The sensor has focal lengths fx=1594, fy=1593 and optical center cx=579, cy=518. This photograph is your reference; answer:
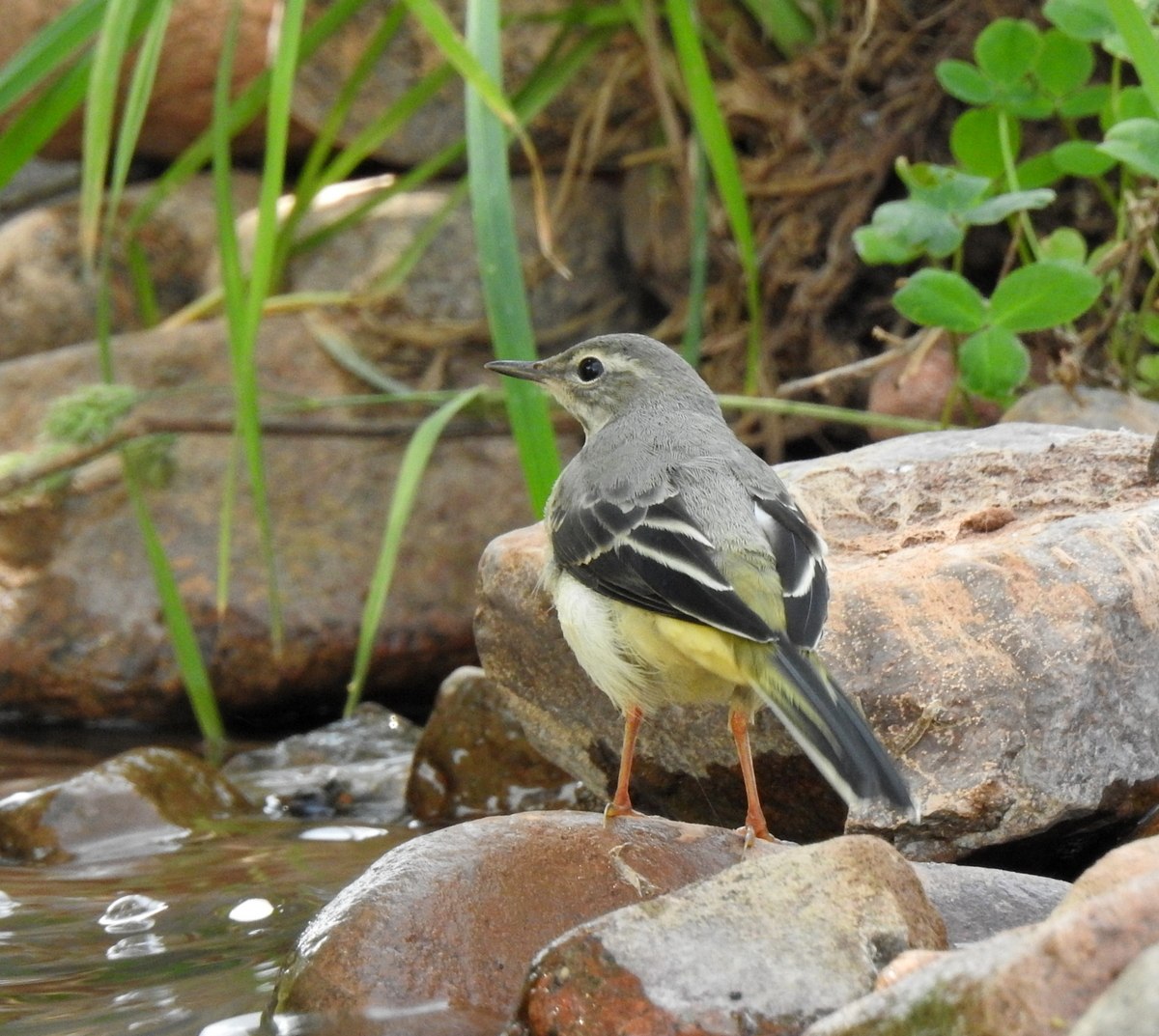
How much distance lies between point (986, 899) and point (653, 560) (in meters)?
1.10

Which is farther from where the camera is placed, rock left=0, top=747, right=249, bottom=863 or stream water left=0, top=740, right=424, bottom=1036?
rock left=0, top=747, right=249, bottom=863

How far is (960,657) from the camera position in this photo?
4098mm

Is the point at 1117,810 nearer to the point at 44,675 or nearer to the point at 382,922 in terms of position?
the point at 382,922

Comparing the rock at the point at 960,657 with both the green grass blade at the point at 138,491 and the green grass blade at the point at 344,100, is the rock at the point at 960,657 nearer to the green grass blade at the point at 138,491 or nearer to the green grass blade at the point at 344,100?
the green grass blade at the point at 138,491

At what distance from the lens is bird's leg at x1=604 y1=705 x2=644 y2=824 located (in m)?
4.06

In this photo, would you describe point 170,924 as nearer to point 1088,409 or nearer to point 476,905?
point 476,905

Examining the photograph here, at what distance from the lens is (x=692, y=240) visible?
24.6 feet

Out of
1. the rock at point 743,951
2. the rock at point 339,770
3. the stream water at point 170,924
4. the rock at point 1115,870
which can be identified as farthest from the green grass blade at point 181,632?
the rock at point 1115,870

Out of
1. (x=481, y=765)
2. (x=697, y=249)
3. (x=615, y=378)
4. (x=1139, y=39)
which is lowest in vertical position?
(x=481, y=765)

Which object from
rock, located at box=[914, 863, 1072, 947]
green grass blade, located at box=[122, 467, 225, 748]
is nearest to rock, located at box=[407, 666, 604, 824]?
green grass blade, located at box=[122, 467, 225, 748]

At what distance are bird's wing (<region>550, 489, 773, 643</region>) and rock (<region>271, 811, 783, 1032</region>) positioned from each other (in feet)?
1.83

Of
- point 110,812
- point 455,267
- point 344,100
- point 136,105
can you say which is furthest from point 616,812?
point 455,267

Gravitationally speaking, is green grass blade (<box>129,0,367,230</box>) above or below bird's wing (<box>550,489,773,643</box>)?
above

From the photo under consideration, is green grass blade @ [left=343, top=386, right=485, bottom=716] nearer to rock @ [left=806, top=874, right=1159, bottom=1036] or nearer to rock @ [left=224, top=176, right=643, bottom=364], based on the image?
rock @ [left=224, top=176, right=643, bottom=364]
